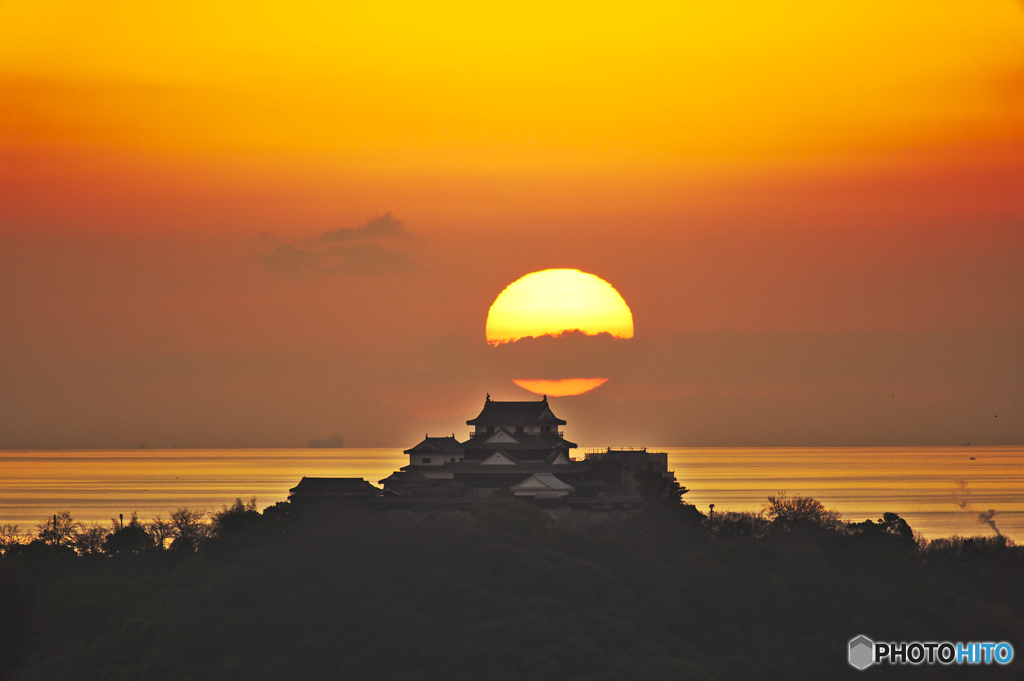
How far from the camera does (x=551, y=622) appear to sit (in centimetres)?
4731

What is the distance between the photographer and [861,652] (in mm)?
50500

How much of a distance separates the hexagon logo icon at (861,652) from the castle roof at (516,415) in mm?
28849

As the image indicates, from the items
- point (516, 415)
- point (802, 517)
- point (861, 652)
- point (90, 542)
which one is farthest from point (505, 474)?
point (90, 542)

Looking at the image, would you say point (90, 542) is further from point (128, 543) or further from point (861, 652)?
point (861, 652)

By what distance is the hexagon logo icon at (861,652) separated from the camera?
164 feet

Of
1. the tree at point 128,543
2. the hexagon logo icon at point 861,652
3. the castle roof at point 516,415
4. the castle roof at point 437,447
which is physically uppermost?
the castle roof at point 516,415

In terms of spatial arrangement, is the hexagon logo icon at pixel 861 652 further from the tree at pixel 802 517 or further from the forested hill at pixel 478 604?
the tree at pixel 802 517

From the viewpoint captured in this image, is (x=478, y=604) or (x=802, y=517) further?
(x=802, y=517)

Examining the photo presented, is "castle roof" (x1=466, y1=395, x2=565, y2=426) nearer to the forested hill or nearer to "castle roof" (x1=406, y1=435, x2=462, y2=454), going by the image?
"castle roof" (x1=406, y1=435, x2=462, y2=454)

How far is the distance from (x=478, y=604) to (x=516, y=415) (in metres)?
28.0

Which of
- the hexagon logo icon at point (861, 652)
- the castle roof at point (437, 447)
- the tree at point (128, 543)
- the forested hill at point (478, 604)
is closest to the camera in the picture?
the forested hill at point (478, 604)

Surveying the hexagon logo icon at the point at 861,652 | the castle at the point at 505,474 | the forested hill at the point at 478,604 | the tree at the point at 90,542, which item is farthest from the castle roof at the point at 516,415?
the hexagon logo icon at the point at 861,652

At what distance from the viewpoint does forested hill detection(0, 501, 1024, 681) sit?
4594 centimetres

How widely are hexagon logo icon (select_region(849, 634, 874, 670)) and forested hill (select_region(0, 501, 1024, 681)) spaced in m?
0.43
